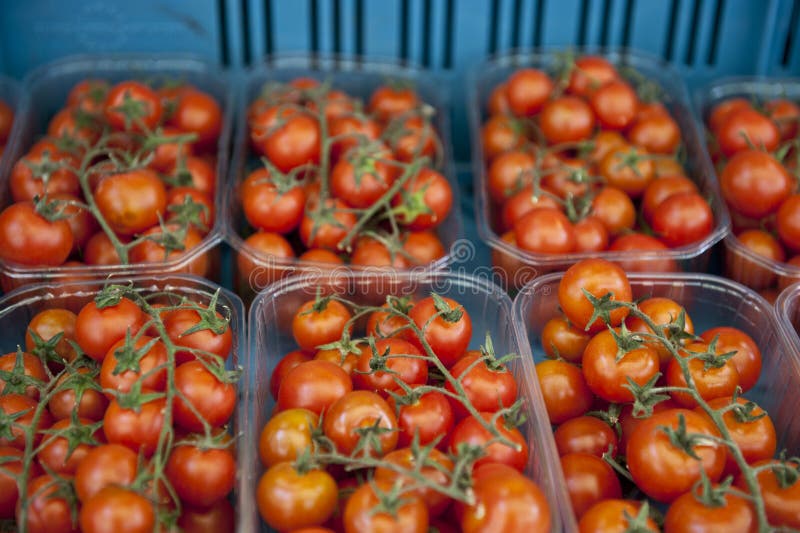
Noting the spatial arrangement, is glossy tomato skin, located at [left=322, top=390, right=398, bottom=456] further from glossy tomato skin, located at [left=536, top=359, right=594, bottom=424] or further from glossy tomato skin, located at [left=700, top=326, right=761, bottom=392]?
glossy tomato skin, located at [left=700, top=326, right=761, bottom=392]

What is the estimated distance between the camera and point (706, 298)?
1.62 metres

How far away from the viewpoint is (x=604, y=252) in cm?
169

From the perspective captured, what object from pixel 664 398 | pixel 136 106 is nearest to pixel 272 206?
pixel 136 106

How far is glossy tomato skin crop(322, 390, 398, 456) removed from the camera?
1.19 m

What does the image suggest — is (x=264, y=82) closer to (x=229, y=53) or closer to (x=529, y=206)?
(x=229, y=53)

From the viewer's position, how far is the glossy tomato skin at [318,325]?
1441 mm

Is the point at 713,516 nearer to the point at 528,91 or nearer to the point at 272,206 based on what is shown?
the point at 272,206

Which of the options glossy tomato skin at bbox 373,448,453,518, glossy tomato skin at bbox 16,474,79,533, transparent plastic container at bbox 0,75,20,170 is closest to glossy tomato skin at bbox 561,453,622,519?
glossy tomato skin at bbox 373,448,453,518

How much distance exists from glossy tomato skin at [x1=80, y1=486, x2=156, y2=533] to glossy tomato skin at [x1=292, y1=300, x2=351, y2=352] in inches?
17.7

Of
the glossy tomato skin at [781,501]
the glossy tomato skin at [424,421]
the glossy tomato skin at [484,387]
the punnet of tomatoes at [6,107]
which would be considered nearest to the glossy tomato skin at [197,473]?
the glossy tomato skin at [424,421]

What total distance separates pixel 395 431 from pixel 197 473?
29 cm

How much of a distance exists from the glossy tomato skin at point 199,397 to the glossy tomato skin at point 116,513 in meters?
0.16

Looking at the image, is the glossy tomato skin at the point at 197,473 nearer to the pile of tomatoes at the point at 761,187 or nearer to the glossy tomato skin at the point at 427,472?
the glossy tomato skin at the point at 427,472

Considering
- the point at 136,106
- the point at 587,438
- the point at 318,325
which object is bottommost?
the point at 587,438
